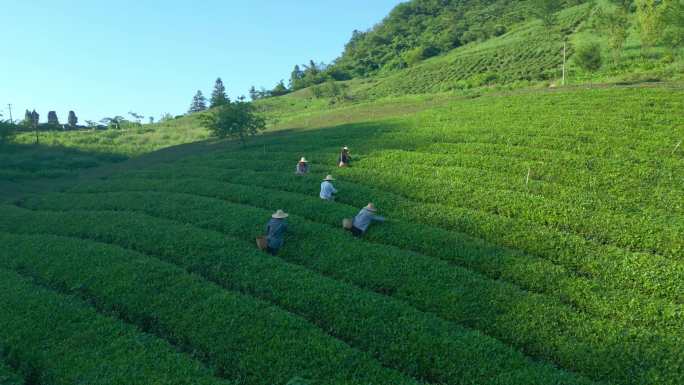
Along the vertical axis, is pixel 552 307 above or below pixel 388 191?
below

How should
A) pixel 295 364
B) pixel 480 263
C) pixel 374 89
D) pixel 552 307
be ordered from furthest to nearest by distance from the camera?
pixel 374 89
pixel 480 263
pixel 552 307
pixel 295 364

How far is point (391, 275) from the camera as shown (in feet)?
42.9

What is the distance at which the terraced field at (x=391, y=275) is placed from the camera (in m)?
9.55

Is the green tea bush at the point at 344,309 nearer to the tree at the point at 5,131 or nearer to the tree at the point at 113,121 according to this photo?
the tree at the point at 5,131

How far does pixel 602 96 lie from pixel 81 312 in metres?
35.7

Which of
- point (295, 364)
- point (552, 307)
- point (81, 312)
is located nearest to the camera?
point (295, 364)

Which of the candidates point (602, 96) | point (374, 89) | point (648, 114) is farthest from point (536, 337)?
point (374, 89)

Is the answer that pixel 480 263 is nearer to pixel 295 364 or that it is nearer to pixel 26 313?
pixel 295 364

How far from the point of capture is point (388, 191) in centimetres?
2114

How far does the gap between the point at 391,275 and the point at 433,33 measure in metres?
157

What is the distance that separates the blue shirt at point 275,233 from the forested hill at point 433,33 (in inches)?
2878

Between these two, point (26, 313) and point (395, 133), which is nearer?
point (26, 313)

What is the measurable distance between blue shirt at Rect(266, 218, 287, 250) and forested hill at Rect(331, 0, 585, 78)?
73.1 metres

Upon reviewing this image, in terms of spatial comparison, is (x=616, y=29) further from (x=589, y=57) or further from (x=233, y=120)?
(x=233, y=120)
